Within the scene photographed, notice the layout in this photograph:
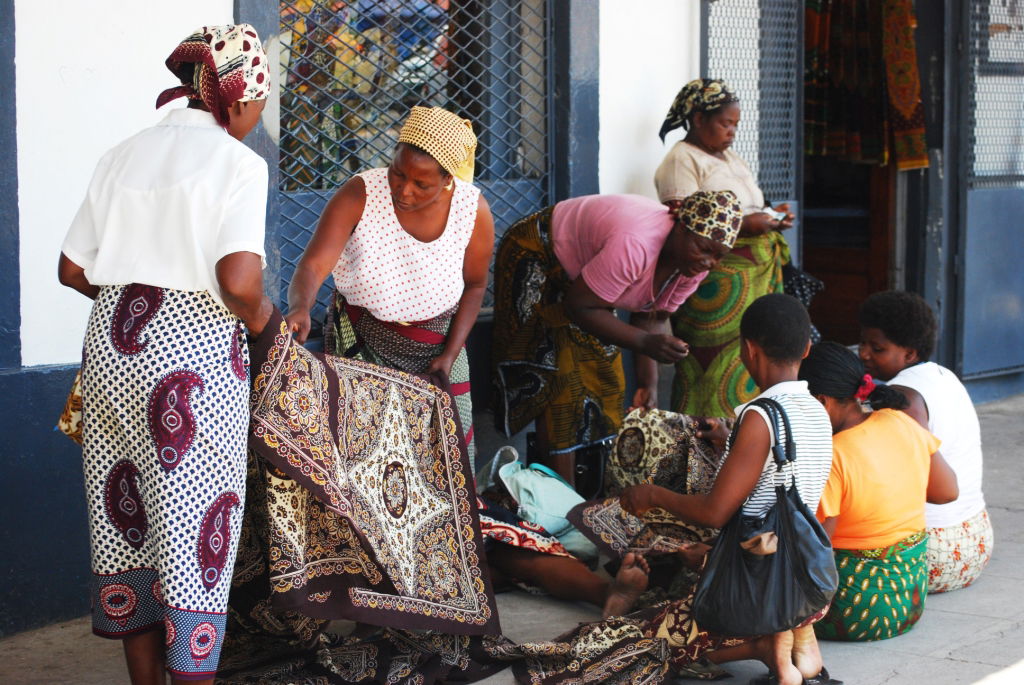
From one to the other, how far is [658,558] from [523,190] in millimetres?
2048

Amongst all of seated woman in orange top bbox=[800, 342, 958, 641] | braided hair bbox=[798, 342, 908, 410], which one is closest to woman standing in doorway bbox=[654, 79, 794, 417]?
seated woman in orange top bbox=[800, 342, 958, 641]

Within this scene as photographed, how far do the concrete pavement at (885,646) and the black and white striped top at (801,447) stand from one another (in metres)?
0.56

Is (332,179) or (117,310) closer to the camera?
(117,310)

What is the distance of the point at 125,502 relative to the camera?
2916 mm

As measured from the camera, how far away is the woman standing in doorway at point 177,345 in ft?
9.12

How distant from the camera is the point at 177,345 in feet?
9.20

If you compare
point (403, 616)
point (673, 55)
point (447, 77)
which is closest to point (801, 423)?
point (403, 616)

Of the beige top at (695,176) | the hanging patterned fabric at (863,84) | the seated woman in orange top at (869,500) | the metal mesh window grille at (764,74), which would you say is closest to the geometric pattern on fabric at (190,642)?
the seated woman in orange top at (869,500)

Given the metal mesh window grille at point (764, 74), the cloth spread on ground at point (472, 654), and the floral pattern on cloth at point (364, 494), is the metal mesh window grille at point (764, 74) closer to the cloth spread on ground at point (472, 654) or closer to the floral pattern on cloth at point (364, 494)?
the floral pattern on cloth at point (364, 494)

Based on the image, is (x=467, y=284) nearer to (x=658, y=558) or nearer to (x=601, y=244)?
(x=601, y=244)

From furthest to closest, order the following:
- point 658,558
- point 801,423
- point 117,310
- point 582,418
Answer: point 582,418
point 658,558
point 801,423
point 117,310

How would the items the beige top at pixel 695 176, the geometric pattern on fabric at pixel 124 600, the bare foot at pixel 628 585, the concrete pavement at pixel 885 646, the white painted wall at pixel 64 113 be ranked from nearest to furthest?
the geometric pattern on fabric at pixel 124 600 < the concrete pavement at pixel 885 646 < the white painted wall at pixel 64 113 < the bare foot at pixel 628 585 < the beige top at pixel 695 176

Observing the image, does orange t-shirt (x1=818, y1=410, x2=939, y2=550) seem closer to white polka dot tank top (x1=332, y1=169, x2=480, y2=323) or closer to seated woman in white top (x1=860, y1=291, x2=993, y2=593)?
seated woman in white top (x1=860, y1=291, x2=993, y2=593)

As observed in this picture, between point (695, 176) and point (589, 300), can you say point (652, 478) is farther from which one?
point (695, 176)
